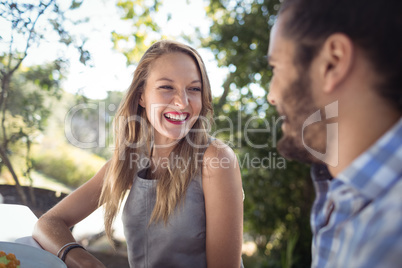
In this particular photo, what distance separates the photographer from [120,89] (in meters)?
2.73

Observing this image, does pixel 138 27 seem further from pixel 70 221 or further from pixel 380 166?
pixel 380 166

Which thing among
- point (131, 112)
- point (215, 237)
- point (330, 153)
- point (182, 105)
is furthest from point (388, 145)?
point (131, 112)

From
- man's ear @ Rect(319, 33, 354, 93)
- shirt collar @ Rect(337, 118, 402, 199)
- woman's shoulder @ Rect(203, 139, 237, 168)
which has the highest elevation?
man's ear @ Rect(319, 33, 354, 93)

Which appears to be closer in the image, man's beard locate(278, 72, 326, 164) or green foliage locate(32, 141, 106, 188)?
man's beard locate(278, 72, 326, 164)

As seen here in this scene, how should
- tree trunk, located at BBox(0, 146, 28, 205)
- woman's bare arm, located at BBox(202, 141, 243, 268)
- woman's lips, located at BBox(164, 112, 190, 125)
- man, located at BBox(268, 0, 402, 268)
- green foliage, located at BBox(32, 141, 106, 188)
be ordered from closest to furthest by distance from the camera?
1. man, located at BBox(268, 0, 402, 268)
2. woman's bare arm, located at BBox(202, 141, 243, 268)
3. woman's lips, located at BBox(164, 112, 190, 125)
4. tree trunk, located at BBox(0, 146, 28, 205)
5. green foliage, located at BBox(32, 141, 106, 188)

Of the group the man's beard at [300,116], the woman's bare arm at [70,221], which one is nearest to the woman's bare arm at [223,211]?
the woman's bare arm at [70,221]

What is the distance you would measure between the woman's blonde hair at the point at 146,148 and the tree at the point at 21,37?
45 cm

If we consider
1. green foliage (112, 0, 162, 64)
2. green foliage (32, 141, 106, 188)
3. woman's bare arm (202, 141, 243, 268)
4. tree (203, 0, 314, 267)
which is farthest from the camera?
green foliage (32, 141, 106, 188)

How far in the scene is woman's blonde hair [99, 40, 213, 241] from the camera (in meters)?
1.63

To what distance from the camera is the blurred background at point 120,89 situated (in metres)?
2.02

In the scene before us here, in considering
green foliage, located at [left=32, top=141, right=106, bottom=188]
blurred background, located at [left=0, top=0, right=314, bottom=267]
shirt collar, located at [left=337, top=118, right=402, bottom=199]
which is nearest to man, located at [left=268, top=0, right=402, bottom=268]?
shirt collar, located at [left=337, top=118, right=402, bottom=199]

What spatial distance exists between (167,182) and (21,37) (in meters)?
1.15

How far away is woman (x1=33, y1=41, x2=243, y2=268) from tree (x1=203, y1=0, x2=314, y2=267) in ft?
3.91

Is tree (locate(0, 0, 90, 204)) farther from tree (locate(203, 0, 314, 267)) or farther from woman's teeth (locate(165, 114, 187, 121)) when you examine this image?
tree (locate(203, 0, 314, 267))
